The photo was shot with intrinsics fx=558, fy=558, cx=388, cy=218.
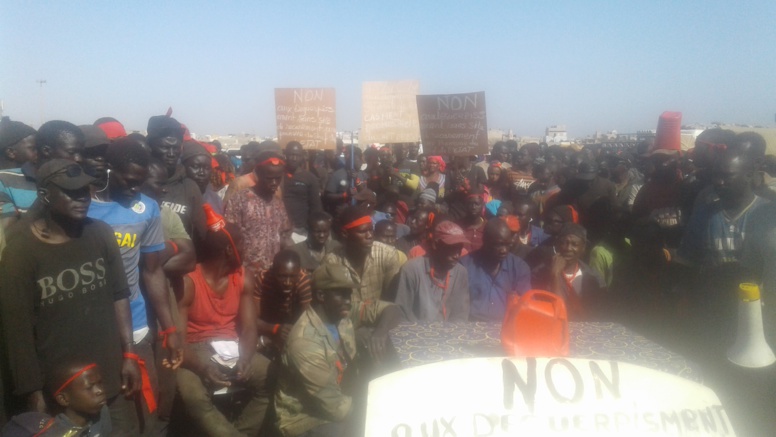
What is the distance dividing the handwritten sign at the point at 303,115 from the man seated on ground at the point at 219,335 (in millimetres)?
4748

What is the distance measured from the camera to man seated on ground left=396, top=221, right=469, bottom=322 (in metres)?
4.23

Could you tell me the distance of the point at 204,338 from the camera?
403 centimetres

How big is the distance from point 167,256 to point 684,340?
3895mm

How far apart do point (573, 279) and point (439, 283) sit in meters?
1.20

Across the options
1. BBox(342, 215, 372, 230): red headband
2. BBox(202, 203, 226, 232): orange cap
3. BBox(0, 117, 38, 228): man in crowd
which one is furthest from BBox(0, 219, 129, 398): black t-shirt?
BBox(342, 215, 372, 230): red headband

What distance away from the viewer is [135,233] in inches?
133

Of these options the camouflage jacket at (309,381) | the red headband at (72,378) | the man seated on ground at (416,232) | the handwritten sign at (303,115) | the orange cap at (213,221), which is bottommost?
the camouflage jacket at (309,381)

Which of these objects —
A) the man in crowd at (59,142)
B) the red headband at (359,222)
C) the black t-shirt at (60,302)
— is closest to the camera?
the black t-shirt at (60,302)

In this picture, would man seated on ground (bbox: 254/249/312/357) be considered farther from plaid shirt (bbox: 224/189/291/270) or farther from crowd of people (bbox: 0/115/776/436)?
plaid shirt (bbox: 224/189/291/270)

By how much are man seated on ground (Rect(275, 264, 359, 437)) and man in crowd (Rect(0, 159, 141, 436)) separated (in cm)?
97

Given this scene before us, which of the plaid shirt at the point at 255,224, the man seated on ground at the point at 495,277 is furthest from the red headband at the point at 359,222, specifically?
the plaid shirt at the point at 255,224

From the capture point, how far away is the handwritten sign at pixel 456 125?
8242 mm

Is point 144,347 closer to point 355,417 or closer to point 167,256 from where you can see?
point 167,256

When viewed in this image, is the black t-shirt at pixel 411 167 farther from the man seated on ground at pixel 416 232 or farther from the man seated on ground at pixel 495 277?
the man seated on ground at pixel 495 277
